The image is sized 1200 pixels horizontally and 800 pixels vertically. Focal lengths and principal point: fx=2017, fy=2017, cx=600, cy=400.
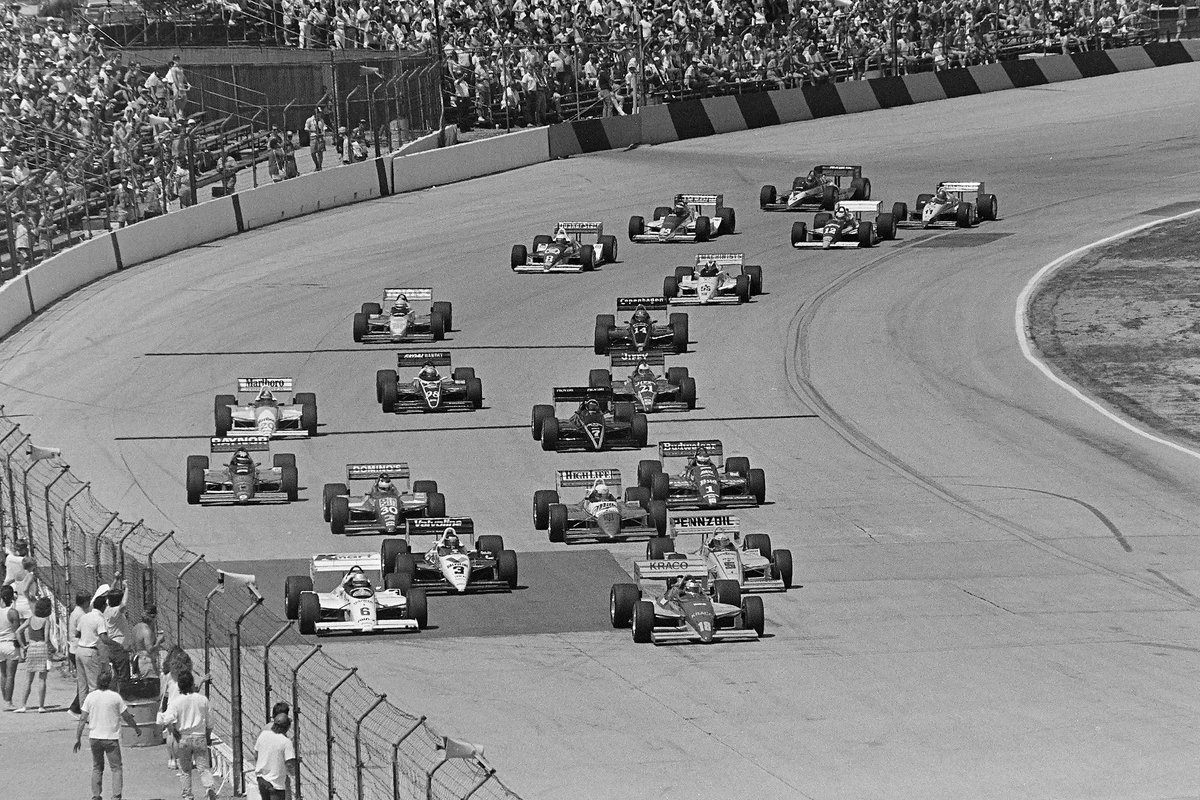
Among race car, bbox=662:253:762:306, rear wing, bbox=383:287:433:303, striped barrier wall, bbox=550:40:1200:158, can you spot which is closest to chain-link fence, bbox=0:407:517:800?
rear wing, bbox=383:287:433:303

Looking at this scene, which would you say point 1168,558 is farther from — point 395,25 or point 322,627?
point 395,25

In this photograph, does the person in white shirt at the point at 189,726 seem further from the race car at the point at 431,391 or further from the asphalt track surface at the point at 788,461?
the race car at the point at 431,391

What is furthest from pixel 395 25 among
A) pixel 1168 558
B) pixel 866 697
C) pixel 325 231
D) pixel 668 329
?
pixel 866 697

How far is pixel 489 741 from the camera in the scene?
18.6 m

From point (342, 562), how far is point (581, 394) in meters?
8.76

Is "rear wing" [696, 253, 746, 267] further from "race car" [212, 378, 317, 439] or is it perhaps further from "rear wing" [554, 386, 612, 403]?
"race car" [212, 378, 317, 439]

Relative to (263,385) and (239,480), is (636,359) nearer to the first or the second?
(263,385)

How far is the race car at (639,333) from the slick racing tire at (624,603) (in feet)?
44.4

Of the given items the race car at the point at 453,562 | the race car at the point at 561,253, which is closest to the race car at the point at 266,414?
the race car at the point at 453,562

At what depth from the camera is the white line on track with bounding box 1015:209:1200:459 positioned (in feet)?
103

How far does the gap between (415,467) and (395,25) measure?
1165 inches

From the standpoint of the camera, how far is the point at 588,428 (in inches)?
1185

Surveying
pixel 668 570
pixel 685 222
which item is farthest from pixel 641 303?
pixel 668 570

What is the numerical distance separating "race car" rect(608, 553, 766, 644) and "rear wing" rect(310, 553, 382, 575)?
277cm
